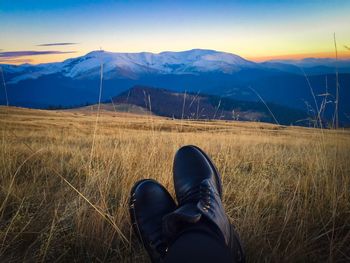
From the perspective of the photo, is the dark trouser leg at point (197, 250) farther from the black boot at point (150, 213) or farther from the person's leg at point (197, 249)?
the black boot at point (150, 213)

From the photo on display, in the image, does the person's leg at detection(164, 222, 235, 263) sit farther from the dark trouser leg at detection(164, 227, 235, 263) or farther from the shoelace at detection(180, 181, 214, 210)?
the shoelace at detection(180, 181, 214, 210)

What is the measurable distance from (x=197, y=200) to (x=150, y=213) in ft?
0.82

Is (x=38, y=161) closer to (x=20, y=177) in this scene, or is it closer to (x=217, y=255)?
(x=20, y=177)

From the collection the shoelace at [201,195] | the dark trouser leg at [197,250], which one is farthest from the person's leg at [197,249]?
the shoelace at [201,195]

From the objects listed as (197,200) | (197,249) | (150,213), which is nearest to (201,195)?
(197,200)

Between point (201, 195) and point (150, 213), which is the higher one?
point (201, 195)

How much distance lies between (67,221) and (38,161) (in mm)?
1580

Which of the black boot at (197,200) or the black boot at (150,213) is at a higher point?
the black boot at (197,200)

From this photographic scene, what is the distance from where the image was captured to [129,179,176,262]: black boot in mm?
1300

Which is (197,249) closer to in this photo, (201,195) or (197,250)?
(197,250)

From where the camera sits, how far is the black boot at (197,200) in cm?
112

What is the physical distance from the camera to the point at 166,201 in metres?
1.67

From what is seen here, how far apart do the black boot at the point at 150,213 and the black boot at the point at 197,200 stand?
0.10m

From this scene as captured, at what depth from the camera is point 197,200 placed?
1414 millimetres
